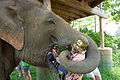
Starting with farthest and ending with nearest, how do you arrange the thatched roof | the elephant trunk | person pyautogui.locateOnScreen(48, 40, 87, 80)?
the thatched roof, person pyautogui.locateOnScreen(48, 40, 87, 80), the elephant trunk

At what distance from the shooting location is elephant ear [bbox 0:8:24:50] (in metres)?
1.17

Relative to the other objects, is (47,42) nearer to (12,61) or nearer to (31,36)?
(31,36)

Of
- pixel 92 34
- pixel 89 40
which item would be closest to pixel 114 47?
pixel 92 34

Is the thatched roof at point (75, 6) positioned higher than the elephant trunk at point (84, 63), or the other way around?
the thatched roof at point (75, 6)

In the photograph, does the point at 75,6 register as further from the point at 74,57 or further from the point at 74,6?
the point at 74,57

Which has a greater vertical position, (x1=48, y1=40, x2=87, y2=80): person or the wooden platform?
the wooden platform

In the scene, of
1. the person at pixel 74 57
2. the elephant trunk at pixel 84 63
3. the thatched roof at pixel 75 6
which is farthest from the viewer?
the thatched roof at pixel 75 6

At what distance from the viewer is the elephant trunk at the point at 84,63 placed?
3.79 feet

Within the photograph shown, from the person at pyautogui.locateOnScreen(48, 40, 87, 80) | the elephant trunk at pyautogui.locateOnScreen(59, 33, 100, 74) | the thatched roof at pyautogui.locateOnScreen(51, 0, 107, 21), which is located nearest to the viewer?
the elephant trunk at pyautogui.locateOnScreen(59, 33, 100, 74)

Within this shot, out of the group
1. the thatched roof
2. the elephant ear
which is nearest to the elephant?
the elephant ear

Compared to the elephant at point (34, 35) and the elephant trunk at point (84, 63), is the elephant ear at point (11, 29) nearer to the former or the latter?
the elephant at point (34, 35)

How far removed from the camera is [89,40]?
1.32m

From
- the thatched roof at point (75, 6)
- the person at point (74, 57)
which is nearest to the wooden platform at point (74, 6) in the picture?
the thatched roof at point (75, 6)

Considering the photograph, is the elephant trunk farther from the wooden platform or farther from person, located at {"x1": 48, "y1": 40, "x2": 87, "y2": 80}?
the wooden platform
